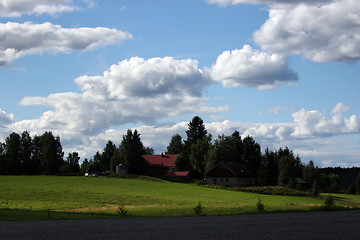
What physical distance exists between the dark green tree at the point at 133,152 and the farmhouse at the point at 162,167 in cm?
671

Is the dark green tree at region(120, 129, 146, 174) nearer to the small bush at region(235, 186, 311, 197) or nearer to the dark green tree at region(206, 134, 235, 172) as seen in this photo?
the dark green tree at region(206, 134, 235, 172)

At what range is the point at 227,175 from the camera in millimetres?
115375

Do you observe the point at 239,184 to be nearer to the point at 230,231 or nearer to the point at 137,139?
the point at 137,139

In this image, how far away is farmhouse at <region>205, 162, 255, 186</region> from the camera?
114169mm

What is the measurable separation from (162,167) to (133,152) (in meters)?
14.8

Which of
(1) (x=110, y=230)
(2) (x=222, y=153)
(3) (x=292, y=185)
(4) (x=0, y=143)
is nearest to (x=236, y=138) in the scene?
(2) (x=222, y=153)

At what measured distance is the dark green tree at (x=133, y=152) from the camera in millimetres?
124125

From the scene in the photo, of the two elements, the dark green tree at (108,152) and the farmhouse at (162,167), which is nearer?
the farmhouse at (162,167)

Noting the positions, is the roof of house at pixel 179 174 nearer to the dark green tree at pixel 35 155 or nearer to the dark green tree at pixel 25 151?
the dark green tree at pixel 35 155

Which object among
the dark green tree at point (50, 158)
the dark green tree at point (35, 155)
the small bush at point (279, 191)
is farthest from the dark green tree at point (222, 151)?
the dark green tree at point (35, 155)

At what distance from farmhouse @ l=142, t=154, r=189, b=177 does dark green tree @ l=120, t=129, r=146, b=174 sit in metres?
6.71

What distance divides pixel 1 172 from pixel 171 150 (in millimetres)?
81505

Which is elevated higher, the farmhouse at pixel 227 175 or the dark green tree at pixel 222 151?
the dark green tree at pixel 222 151

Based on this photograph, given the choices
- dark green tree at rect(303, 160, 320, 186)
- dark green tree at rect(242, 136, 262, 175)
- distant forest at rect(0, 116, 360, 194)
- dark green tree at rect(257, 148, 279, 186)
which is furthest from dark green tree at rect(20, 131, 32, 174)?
dark green tree at rect(303, 160, 320, 186)
